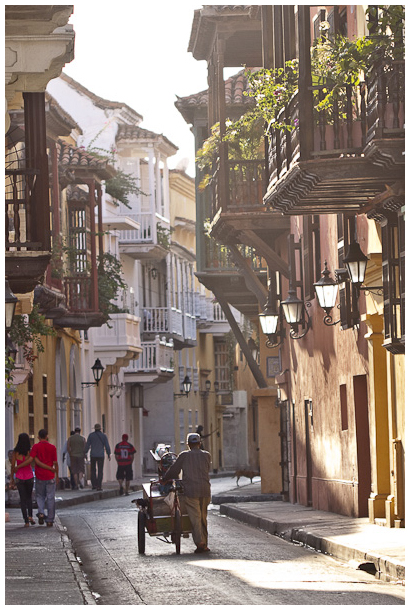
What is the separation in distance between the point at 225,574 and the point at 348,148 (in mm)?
4566

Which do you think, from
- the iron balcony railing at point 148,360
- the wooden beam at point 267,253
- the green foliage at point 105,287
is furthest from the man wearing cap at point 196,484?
the iron balcony railing at point 148,360

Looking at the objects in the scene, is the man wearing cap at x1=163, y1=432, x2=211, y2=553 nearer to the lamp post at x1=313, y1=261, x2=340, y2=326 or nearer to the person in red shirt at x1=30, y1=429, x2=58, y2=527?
the lamp post at x1=313, y1=261, x2=340, y2=326

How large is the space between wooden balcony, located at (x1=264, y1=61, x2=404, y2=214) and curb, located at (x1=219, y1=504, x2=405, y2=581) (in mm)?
3837

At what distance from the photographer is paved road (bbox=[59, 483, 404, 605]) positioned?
12.3 m

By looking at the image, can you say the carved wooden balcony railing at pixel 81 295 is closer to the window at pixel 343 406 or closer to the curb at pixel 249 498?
the curb at pixel 249 498

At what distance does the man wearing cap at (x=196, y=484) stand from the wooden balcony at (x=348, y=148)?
314cm

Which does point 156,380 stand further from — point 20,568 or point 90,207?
point 20,568

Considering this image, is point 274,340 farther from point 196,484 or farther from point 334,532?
point 196,484

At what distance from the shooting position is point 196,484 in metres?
17.1

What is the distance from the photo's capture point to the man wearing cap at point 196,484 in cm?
1703

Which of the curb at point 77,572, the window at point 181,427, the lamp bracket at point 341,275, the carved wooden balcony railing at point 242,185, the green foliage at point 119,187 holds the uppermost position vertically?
the green foliage at point 119,187

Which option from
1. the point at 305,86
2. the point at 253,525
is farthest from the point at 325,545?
the point at 253,525

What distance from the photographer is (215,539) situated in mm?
19531
